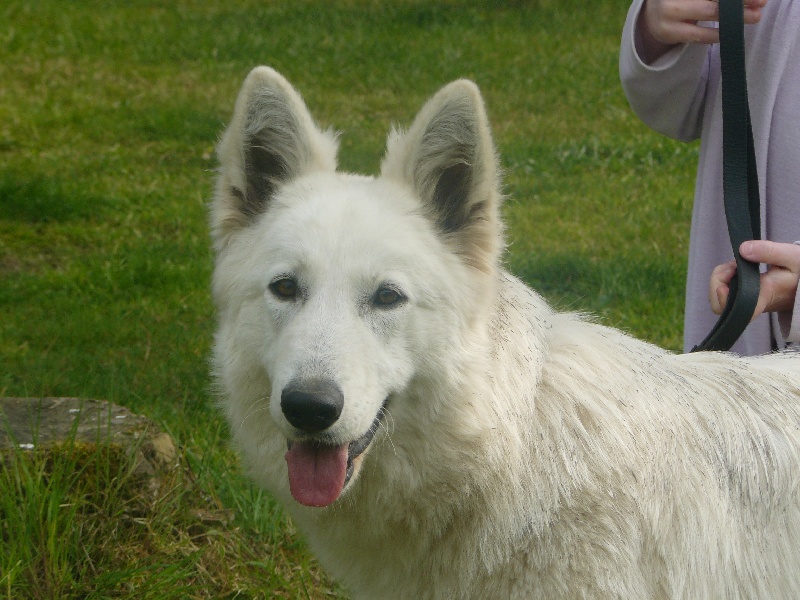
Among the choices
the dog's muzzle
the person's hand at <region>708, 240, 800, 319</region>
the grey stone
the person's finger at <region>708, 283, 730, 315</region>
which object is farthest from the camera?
the grey stone

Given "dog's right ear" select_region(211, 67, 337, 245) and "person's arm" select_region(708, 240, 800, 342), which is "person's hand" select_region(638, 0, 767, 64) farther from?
"dog's right ear" select_region(211, 67, 337, 245)

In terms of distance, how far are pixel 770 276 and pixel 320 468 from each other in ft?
4.69

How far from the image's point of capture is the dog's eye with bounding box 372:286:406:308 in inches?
109

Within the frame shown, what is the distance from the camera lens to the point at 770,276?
115 inches

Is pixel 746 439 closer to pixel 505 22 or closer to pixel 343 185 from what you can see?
pixel 343 185

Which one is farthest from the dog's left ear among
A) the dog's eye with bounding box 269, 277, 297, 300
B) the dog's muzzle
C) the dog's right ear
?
the dog's muzzle

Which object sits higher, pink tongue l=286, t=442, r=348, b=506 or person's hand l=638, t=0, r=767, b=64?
person's hand l=638, t=0, r=767, b=64

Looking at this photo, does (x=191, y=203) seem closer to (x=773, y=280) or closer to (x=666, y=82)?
(x=666, y=82)

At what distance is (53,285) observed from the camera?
671 centimetres

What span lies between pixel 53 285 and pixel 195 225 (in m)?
1.37

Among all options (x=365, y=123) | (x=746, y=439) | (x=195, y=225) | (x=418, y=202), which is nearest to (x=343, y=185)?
(x=418, y=202)

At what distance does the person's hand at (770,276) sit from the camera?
2873 mm

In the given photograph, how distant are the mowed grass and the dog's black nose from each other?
1.14 m

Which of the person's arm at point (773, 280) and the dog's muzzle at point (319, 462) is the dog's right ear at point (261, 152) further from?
the person's arm at point (773, 280)
